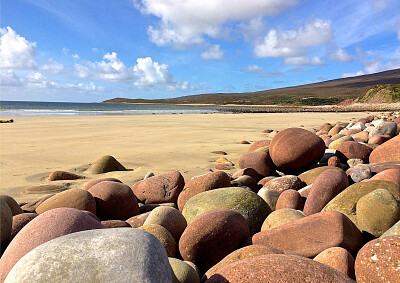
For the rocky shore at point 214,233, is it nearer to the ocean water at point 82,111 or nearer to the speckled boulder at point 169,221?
→ the speckled boulder at point 169,221

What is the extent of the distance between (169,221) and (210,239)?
21.9 inches

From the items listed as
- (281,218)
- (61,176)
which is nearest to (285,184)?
(281,218)

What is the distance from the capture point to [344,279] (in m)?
1.42

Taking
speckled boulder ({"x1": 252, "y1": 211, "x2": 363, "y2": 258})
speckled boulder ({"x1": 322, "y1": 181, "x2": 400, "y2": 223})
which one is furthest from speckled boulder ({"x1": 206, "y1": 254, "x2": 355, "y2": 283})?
speckled boulder ({"x1": 322, "y1": 181, "x2": 400, "y2": 223})

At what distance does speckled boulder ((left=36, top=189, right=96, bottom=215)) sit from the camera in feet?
9.86

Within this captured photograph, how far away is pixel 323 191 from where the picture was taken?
9.84ft

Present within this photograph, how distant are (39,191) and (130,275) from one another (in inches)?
136

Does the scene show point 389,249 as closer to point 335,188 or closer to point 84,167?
point 335,188

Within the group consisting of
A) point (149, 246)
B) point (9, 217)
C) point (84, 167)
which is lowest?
point (84, 167)

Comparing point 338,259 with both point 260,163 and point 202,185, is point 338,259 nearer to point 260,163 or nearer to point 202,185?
point 202,185

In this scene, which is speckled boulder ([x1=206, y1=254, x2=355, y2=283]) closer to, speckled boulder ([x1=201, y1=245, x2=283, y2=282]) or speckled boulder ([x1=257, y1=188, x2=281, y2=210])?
speckled boulder ([x1=201, y1=245, x2=283, y2=282])

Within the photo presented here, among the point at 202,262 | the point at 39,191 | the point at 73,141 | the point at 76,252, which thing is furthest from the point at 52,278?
the point at 73,141

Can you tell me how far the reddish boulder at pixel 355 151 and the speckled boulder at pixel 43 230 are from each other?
4446 millimetres

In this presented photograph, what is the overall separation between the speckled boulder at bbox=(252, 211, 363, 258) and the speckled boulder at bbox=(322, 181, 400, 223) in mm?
408
